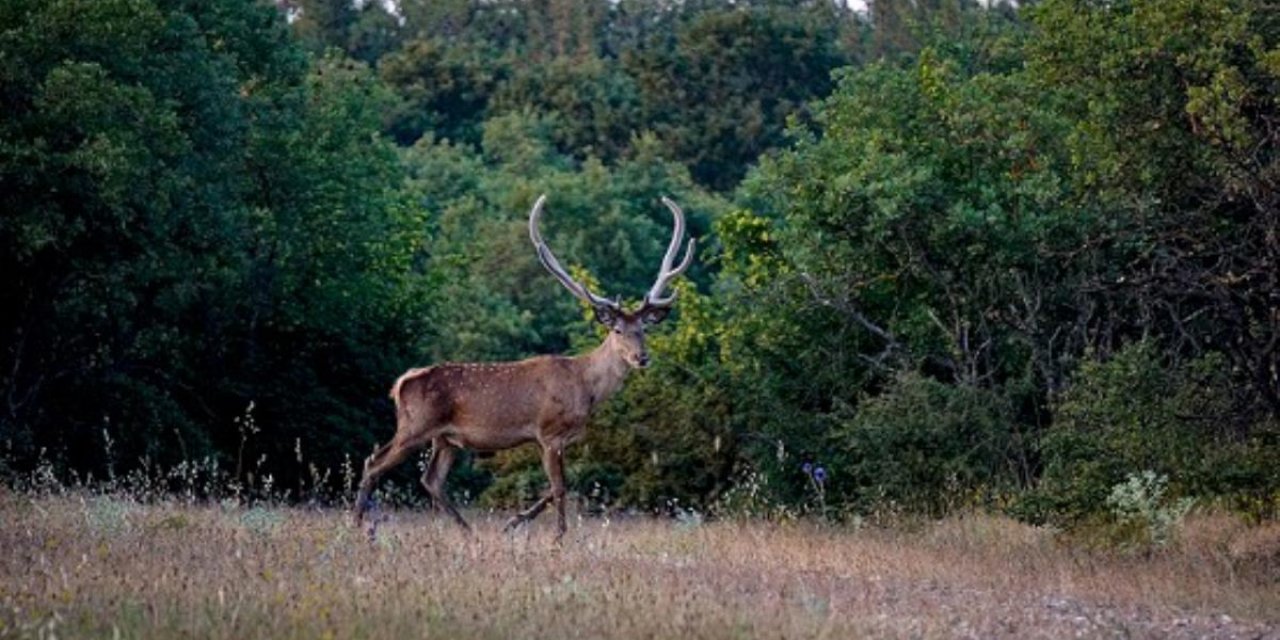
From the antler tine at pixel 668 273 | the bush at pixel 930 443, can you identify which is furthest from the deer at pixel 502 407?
the bush at pixel 930 443

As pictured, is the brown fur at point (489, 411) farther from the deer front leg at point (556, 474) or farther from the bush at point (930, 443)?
the bush at point (930, 443)

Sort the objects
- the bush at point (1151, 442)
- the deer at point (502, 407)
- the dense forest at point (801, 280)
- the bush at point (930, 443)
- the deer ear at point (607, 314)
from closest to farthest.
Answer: the bush at point (1151, 442), the deer at point (502, 407), the dense forest at point (801, 280), the deer ear at point (607, 314), the bush at point (930, 443)

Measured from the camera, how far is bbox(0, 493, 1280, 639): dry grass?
34.0ft

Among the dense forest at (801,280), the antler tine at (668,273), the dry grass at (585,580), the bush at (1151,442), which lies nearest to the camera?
the dry grass at (585,580)

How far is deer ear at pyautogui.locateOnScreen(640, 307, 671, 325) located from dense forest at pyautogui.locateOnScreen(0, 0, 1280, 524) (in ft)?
5.02

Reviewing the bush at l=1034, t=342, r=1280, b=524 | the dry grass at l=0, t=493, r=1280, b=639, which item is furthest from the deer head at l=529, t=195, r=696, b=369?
the bush at l=1034, t=342, r=1280, b=524

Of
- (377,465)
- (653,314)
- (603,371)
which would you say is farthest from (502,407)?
(653,314)

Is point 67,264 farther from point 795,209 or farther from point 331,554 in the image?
point 331,554

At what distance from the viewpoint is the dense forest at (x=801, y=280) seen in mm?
17703

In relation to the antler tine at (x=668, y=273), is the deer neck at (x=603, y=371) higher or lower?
lower

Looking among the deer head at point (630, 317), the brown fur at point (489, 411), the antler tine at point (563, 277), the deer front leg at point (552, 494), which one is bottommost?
the deer front leg at point (552, 494)

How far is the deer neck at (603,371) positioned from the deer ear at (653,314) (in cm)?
40

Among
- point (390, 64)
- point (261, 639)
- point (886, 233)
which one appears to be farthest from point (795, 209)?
point (390, 64)

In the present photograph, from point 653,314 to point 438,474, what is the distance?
2.25 m
